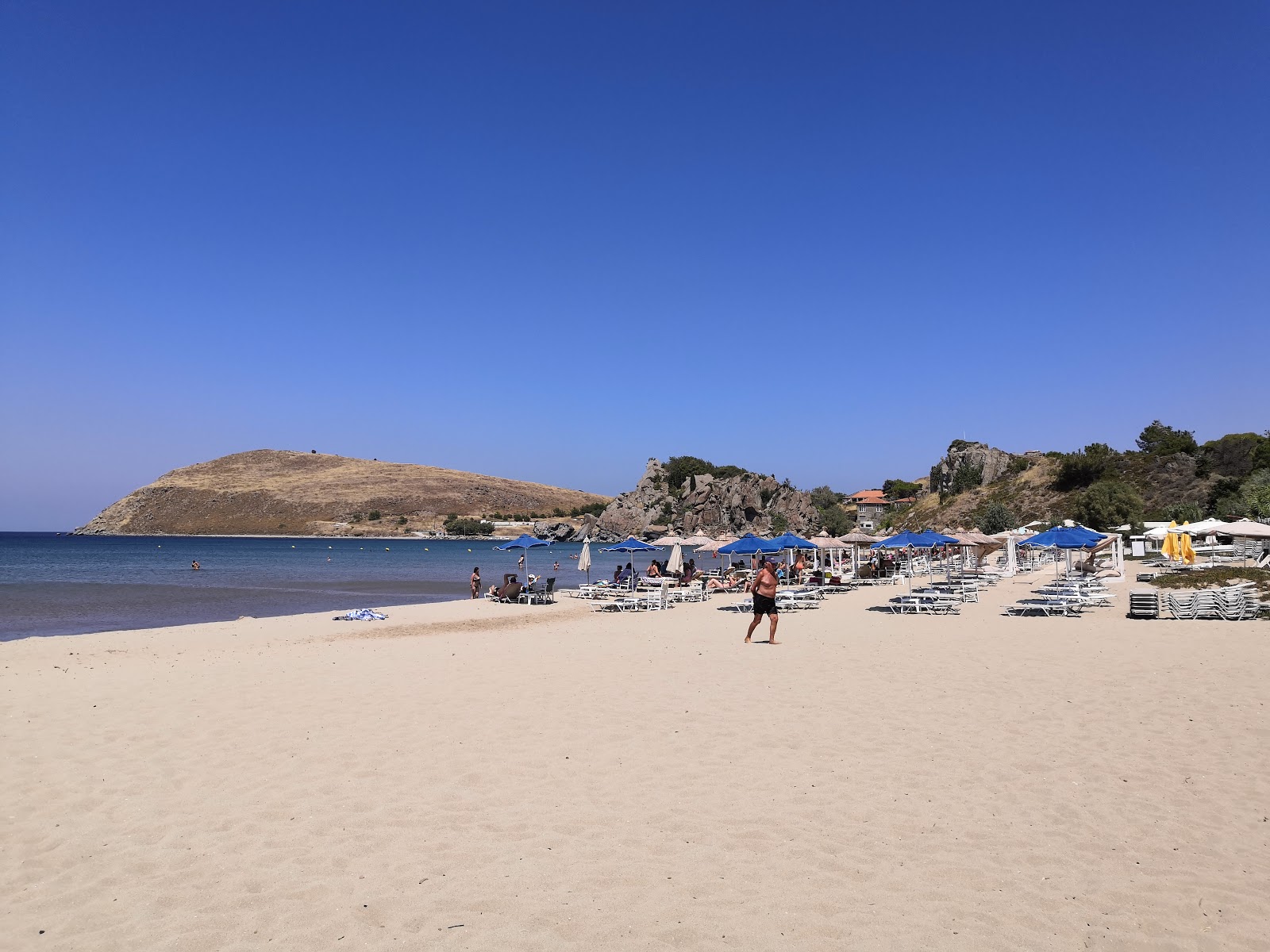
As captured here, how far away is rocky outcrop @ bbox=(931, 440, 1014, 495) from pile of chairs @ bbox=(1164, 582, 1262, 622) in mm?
67285

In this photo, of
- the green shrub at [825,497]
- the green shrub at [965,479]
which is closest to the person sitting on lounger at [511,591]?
the green shrub at [965,479]

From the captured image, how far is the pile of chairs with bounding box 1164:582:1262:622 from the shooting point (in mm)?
15039

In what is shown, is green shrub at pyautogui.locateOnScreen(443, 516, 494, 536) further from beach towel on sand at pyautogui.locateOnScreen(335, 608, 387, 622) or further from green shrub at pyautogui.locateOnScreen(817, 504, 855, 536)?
beach towel on sand at pyautogui.locateOnScreen(335, 608, 387, 622)

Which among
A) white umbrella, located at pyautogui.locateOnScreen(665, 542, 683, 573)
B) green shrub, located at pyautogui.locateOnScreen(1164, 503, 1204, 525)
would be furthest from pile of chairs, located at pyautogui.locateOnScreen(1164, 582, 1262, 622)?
green shrub, located at pyautogui.locateOnScreen(1164, 503, 1204, 525)

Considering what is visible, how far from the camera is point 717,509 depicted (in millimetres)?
108438

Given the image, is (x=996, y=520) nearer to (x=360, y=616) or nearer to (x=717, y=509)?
(x=717, y=509)

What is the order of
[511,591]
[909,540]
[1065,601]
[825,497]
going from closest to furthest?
1. [1065,601]
2. [909,540]
3. [511,591]
4. [825,497]

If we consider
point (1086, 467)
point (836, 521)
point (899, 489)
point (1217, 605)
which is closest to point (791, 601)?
point (1217, 605)

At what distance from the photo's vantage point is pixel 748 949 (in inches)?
145

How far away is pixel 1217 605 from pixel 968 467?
7497cm

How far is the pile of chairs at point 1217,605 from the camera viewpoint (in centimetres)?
1504

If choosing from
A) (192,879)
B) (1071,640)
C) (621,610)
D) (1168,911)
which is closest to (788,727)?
(1168,911)

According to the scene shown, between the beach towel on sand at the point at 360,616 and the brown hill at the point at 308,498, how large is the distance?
121077 mm

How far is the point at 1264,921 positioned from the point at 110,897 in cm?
580
